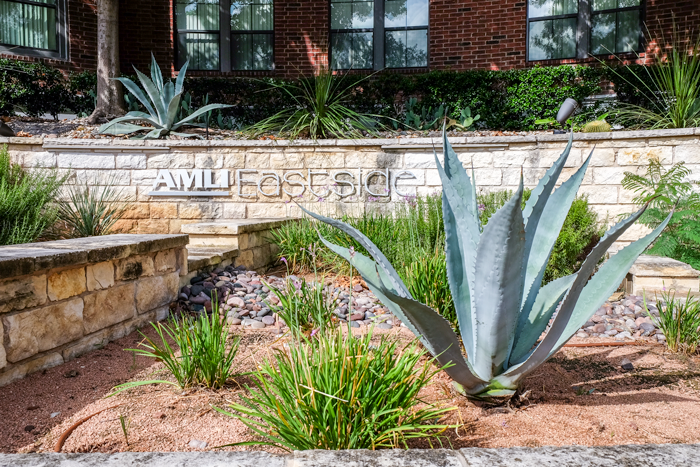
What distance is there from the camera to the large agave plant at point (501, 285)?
173 cm

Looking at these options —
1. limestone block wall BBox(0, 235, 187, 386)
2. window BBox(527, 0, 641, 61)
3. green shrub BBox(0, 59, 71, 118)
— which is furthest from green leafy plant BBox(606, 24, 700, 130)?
green shrub BBox(0, 59, 71, 118)

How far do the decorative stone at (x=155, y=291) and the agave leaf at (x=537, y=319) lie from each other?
2.24 m

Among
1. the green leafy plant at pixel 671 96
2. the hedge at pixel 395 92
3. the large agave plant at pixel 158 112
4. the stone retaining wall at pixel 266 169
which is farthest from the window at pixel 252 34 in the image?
the green leafy plant at pixel 671 96

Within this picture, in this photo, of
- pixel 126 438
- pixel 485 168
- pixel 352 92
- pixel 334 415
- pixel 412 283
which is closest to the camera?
pixel 334 415

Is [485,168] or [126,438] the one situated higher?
[485,168]

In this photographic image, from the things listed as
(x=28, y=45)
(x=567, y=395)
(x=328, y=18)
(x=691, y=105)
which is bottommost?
(x=567, y=395)

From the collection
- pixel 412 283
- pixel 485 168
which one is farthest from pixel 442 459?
pixel 485 168

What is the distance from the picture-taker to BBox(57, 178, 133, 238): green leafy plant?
212 inches

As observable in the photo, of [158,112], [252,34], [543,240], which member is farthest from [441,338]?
[252,34]

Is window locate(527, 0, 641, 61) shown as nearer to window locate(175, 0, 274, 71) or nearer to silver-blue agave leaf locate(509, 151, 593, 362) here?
window locate(175, 0, 274, 71)

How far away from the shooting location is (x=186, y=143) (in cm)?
673

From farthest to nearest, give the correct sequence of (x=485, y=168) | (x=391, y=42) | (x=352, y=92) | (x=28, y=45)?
1. (x=391, y=42)
2. (x=28, y=45)
3. (x=352, y=92)
4. (x=485, y=168)

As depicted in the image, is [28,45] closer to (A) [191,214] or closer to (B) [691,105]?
(A) [191,214]

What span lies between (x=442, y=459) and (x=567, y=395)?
121 cm
